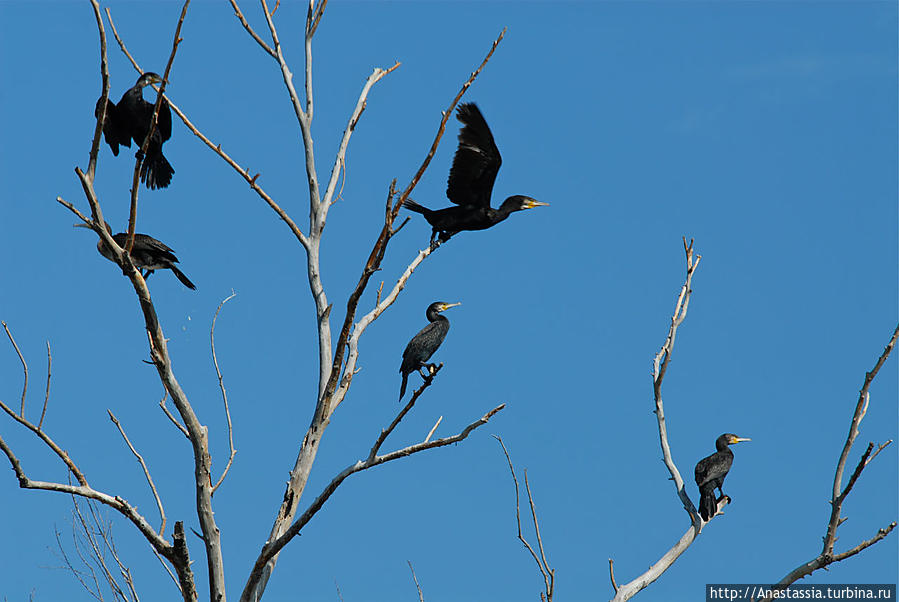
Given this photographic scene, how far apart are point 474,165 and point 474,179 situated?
115 millimetres

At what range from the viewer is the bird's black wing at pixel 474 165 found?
810 centimetres

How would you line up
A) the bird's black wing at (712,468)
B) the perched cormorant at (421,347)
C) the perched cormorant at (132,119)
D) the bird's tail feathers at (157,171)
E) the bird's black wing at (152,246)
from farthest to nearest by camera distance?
the bird's black wing at (712,468)
the perched cormorant at (421,347)
the perched cormorant at (132,119)
the bird's tail feathers at (157,171)
the bird's black wing at (152,246)

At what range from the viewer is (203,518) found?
16.7 ft

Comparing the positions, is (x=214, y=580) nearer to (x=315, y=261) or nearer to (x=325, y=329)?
(x=325, y=329)

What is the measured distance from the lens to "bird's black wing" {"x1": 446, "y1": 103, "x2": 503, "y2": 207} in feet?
26.6

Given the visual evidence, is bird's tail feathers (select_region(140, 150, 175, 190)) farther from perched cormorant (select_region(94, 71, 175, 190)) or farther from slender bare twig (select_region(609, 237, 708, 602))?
slender bare twig (select_region(609, 237, 708, 602))

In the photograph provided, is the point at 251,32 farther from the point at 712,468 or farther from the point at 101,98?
the point at 712,468

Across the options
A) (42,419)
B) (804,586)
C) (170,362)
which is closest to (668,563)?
(804,586)

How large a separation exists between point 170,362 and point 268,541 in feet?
3.40

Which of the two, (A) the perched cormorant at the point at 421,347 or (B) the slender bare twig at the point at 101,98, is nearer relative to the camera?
(B) the slender bare twig at the point at 101,98

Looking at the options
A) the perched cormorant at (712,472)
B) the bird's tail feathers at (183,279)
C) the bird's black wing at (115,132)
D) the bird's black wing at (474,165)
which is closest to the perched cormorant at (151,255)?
the bird's tail feathers at (183,279)

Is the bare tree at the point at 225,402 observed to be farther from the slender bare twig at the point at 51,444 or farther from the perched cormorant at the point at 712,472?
the perched cormorant at the point at 712,472

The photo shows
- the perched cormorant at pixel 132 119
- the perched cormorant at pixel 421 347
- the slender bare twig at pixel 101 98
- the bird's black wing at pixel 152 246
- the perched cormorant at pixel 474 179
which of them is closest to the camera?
the slender bare twig at pixel 101 98

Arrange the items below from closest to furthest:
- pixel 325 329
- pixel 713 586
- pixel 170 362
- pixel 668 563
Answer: pixel 170 362 → pixel 668 563 → pixel 325 329 → pixel 713 586
